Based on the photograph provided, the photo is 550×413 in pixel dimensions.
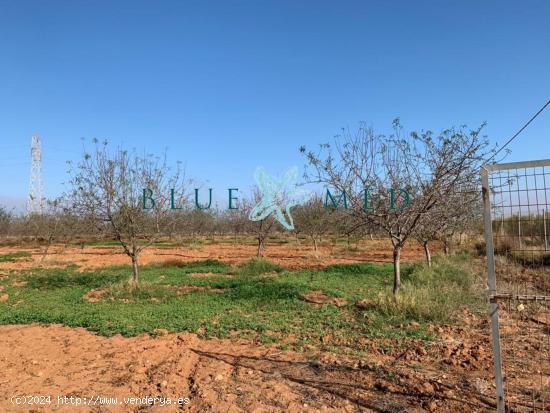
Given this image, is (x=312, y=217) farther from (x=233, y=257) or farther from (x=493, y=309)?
(x=493, y=309)

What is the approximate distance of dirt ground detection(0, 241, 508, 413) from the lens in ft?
12.5

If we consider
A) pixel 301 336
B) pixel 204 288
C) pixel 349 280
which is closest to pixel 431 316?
pixel 301 336

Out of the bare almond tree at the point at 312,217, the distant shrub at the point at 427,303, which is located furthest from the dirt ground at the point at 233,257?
the distant shrub at the point at 427,303

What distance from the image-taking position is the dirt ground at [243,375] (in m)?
3.82

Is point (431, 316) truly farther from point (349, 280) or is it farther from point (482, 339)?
point (349, 280)

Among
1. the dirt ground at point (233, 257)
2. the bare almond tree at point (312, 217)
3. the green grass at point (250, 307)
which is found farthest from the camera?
the bare almond tree at point (312, 217)

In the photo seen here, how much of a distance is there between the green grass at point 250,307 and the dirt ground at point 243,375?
0.53 meters

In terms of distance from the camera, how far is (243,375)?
4562mm

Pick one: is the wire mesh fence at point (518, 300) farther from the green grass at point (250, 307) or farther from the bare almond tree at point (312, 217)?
the bare almond tree at point (312, 217)

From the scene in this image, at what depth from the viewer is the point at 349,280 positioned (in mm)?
12297

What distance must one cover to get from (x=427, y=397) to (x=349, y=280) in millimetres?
8550

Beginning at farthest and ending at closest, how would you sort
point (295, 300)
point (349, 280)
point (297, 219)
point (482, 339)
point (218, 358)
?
point (297, 219)
point (349, 280)
point (295, 300)
point (482, 339)
point (218, 358)

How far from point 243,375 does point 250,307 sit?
3686 mm

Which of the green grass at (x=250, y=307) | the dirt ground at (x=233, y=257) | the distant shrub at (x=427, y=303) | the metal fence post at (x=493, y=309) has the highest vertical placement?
the metal fence post at (x=493, y=309)
